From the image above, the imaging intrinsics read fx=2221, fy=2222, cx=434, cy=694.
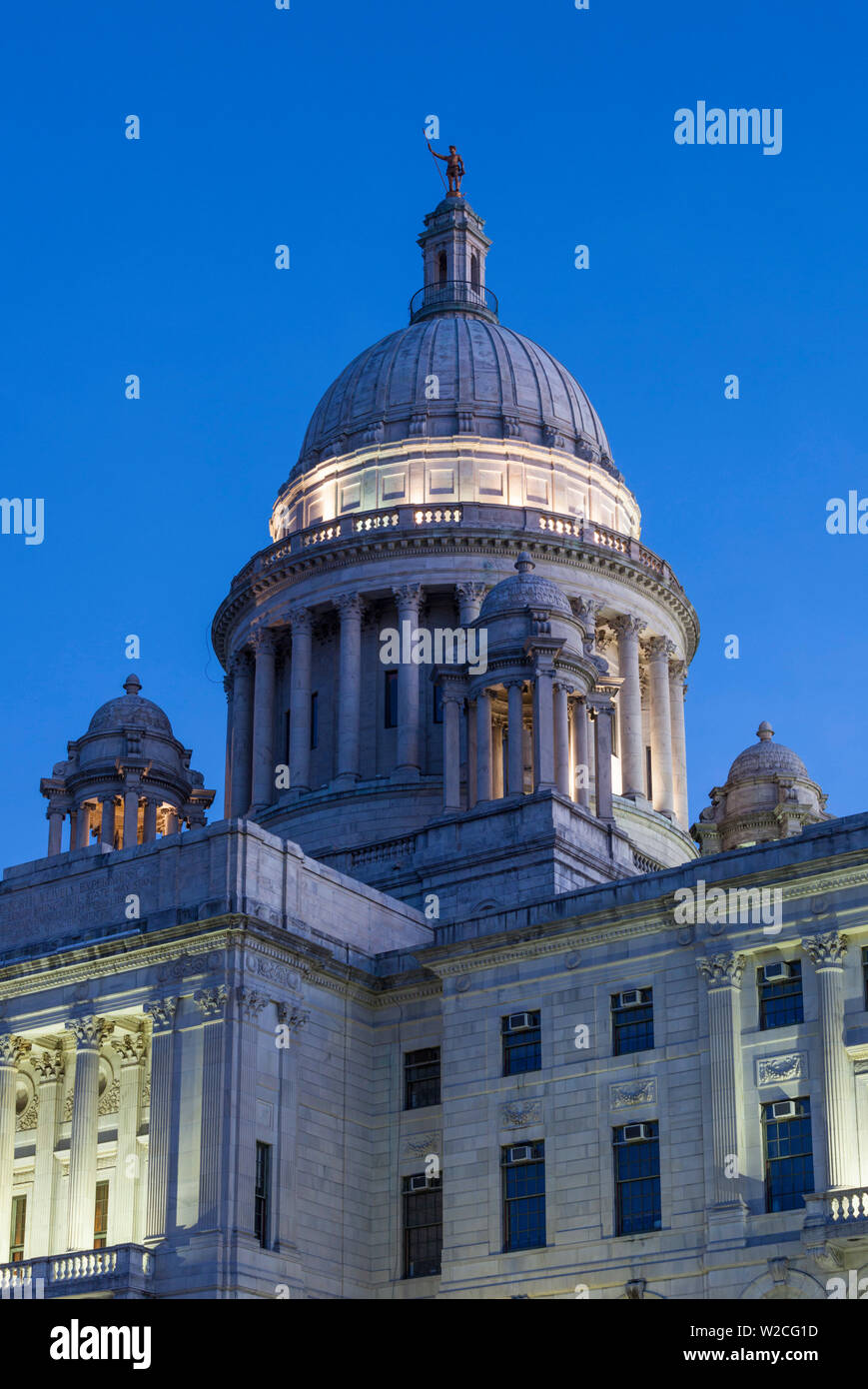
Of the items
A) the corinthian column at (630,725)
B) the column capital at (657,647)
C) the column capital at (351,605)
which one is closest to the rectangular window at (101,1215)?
the column capital at (351,605)

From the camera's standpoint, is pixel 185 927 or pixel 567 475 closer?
pixel 185 927

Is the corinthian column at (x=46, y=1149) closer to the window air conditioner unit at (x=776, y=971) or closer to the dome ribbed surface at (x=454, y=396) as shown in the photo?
the window air conditioner unit at (x=776, y=971)

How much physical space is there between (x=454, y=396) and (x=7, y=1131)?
4199 cm

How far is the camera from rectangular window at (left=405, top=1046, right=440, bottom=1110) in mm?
61812

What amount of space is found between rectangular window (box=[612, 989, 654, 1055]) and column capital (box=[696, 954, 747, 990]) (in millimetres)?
2087

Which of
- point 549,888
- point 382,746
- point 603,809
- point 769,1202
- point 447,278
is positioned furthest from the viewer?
point 447,278

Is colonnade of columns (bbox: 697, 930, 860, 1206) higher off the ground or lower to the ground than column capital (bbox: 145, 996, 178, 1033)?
lower

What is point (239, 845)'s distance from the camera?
61.0 m

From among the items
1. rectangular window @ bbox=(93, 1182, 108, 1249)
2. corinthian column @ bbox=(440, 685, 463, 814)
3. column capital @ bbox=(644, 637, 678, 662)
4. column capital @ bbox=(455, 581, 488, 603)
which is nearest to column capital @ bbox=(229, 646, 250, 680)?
column capital @ bbox=(455, 581, 488, 603)

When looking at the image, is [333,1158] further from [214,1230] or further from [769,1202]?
[769,1202]

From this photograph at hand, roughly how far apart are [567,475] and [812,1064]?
4291cm

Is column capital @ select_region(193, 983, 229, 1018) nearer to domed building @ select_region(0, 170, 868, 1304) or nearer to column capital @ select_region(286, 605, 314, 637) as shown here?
domed building @ select_region(0, 170, 868, 1304)
